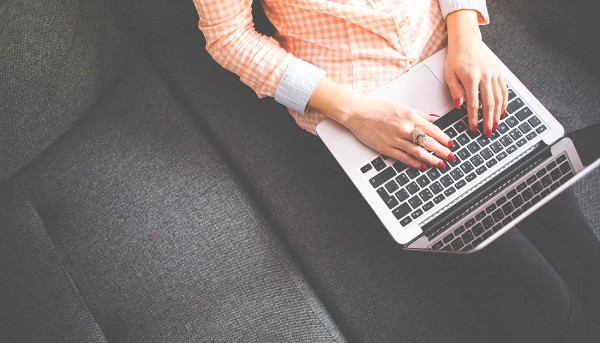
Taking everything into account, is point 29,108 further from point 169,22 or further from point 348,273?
point 348,273

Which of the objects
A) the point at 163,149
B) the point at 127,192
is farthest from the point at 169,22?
the point at 127,192

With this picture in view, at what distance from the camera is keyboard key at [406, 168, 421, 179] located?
0.89 m

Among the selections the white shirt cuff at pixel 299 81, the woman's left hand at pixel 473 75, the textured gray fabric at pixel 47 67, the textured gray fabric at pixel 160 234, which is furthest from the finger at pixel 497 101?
the textured gray fabric at pixel 47 67

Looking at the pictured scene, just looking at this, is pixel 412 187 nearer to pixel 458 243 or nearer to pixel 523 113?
pixel 458 243

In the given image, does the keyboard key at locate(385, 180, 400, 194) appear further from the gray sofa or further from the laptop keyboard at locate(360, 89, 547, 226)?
the gray sofa

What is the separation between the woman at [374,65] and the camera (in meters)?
0.88

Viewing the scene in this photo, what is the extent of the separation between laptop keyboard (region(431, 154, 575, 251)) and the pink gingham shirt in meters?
0.35

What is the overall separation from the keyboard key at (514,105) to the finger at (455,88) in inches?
4.0

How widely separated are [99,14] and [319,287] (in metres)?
0.85

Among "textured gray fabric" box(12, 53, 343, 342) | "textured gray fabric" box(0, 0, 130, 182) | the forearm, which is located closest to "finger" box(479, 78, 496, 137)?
the forearm

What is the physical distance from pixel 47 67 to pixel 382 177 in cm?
81

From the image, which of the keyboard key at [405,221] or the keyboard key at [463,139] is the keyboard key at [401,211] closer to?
the keyboard key at [405,221]

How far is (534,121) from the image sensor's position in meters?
0.91

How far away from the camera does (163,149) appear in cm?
111
